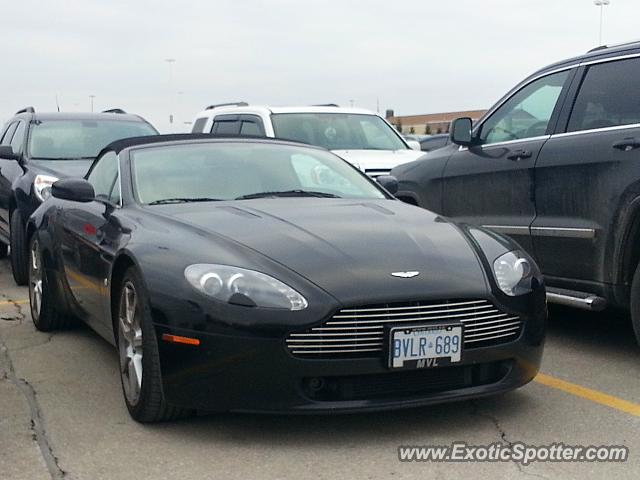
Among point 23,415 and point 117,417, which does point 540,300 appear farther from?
point 23,415

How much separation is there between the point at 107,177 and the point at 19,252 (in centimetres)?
309

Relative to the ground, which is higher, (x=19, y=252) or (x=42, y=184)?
(x=42, y=184)

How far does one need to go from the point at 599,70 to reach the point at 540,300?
207 centimetres

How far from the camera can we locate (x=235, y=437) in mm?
4145

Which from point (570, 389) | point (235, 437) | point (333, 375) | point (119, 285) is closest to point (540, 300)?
point (570, 389)

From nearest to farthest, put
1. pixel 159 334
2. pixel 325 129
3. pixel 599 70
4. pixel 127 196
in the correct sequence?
pixel 159 334 → pixel 127 196 → pixel 599 70 → pixel 325 129

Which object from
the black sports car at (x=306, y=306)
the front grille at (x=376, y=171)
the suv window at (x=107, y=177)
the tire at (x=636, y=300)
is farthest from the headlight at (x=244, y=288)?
the front grille at (x=376, y=171)

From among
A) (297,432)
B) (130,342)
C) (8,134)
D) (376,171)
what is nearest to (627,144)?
(297,432)

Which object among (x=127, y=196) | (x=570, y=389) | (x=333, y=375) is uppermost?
(x=127, y=196)

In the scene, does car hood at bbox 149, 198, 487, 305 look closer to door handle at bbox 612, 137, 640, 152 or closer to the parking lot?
the parking lot

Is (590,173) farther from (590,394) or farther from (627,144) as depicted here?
(590,394)

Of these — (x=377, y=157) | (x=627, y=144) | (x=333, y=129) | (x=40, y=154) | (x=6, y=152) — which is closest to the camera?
(x=627, y=144)

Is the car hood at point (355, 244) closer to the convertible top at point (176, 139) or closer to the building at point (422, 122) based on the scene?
the convertible top at point (176, 139)

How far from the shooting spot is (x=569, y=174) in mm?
5770
